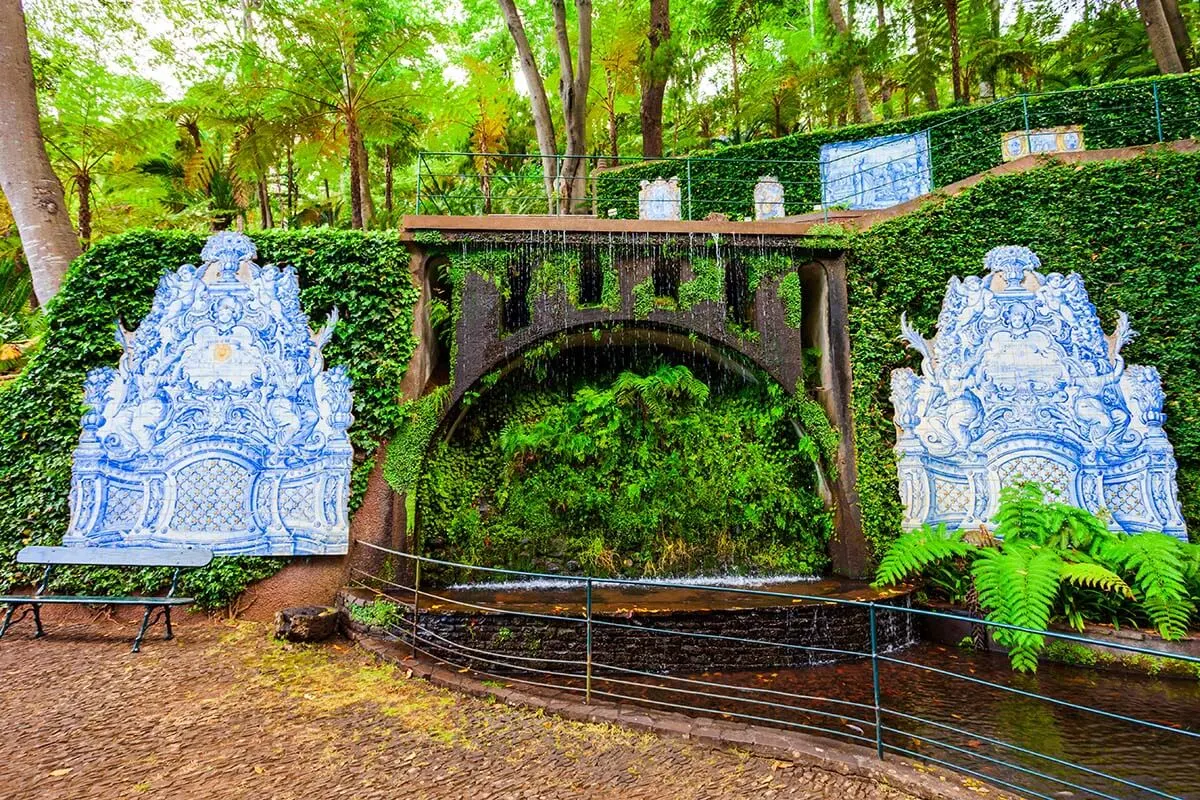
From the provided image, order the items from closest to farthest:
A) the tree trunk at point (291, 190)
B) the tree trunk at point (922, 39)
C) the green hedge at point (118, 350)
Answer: the green hedge at point (118, 350) → the tree trunk at point (922, 39) → the tree trunk at point (291, 190)

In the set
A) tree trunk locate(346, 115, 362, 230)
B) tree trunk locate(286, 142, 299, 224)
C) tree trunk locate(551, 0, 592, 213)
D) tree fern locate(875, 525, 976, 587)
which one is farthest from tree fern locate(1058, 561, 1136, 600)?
tree trunk locate(286, 142, 299, 224)

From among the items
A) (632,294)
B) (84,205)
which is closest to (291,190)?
(84,205)

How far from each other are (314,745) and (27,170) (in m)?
9.43

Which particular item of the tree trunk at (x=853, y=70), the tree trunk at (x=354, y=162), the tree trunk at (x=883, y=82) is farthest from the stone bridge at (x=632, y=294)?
the tree trunk at (x=883, y=82)

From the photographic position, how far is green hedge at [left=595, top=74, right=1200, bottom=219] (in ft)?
38.4

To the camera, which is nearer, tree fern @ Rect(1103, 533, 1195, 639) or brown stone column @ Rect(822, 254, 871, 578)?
tree fern @ Rect(1103, 533, 1195, 639)

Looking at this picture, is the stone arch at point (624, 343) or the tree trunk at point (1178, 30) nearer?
the stone arch at point (624, 343)

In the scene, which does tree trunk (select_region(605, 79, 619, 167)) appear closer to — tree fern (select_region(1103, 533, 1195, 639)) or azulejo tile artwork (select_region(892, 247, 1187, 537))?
azulejo tile artwork (select_region(892, 247, 1187, 537))

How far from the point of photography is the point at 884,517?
334 inches

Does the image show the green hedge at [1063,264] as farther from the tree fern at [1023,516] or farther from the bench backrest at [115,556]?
the bench backrest at [115,556]

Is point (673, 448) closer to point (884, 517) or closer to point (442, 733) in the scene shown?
point (884, 517)

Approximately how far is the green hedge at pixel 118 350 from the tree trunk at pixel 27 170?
1369 millimetres

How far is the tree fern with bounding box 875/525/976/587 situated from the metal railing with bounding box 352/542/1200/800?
0.49 metres

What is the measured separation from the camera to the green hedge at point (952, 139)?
11.7 metres
